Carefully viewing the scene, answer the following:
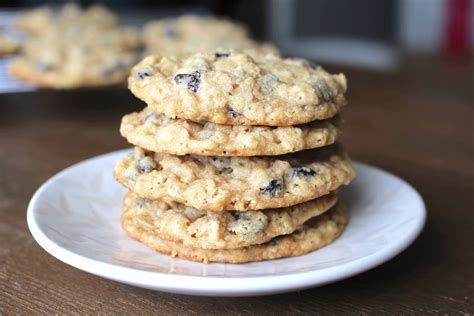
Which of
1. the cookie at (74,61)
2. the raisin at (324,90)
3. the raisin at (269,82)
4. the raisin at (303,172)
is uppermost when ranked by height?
the raisin at (269,82)

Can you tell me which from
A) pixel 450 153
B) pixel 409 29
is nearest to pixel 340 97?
pixel 450 153

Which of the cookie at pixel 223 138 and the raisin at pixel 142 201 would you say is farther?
the raisin at pixel 142 201

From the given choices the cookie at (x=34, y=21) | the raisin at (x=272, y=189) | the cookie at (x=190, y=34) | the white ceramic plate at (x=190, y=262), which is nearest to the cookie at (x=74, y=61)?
the cookie at (x=190, y=34)

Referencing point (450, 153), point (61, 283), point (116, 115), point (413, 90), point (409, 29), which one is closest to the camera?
point (61, 283)

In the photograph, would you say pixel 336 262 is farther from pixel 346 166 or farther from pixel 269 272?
pixel 346 166

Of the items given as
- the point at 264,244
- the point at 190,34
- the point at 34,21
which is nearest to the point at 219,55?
the point at 264,244

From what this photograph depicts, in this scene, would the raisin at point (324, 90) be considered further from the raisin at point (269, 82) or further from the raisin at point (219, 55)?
the raisin at point (219, 55)

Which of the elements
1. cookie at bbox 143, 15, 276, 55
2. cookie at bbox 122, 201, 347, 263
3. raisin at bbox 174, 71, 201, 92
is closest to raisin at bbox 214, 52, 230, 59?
raisin at bbox 174, 71, 201, 92

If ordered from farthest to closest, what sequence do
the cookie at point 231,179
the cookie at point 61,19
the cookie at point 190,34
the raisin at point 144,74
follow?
1. the cookie at point 61,19
2. the cookie at point 190,34
3. the raisin at point 144,74
4. the cookie at point 231,179
